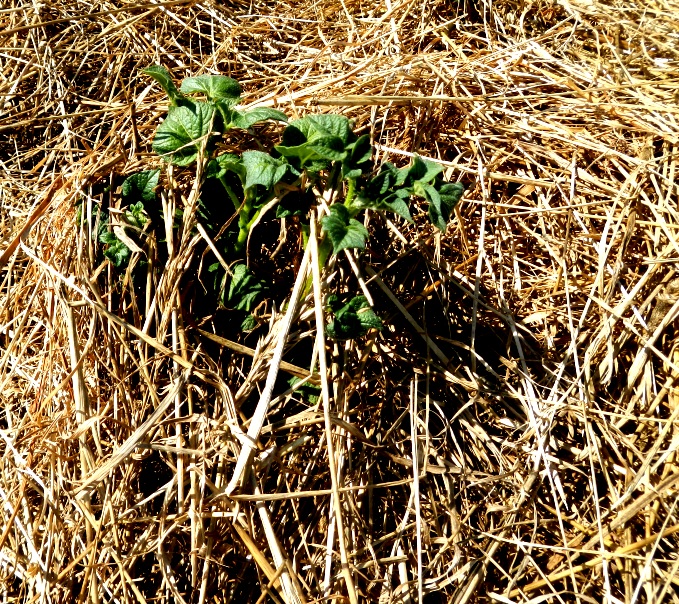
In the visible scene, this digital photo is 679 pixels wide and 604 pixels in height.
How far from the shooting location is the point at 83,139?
166 cm

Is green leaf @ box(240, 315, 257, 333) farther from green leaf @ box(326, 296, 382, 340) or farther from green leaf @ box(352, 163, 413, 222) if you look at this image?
green leaf @ box(352, 163, 413, 222)

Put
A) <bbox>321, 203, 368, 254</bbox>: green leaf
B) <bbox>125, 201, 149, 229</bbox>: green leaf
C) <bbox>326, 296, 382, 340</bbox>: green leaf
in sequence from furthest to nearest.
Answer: <bbox>125, 201, 149, 229</bbox>: green leaf → <bbox>326, 296, 382, 340</bbox>: green leaf → <bbox>321, 203, 368, 254</bbox>: green leaf

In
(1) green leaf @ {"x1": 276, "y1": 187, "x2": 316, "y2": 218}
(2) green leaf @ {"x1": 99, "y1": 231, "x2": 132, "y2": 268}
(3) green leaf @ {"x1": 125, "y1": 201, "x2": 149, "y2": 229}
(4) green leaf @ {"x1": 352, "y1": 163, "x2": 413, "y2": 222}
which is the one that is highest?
(4) green leaf @ {"x1": 352, "y1": 163, "x2": 413, "y2": 222}

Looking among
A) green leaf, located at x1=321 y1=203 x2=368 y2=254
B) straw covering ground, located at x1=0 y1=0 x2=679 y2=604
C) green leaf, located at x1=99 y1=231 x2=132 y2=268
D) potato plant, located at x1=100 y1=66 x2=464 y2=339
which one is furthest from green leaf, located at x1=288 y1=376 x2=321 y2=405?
green leaf, located at x1=99 y1=231 x2=132 y2=268

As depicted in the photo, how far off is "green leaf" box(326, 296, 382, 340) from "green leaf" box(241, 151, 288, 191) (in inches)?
10.1

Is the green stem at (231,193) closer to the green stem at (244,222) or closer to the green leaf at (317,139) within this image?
the green stem at (244,222)

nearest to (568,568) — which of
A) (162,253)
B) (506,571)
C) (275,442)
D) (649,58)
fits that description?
(506,571)

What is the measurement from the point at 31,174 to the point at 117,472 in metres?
0.84

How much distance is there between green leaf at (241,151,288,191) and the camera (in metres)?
1.15

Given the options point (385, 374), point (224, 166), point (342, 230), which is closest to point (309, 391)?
point (385, 374)

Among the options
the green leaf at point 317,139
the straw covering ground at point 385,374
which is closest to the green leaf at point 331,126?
the green leaf at point 317,139

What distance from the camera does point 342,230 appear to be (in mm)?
1138

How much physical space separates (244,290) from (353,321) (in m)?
0.22

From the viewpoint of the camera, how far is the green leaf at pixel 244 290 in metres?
1.29
